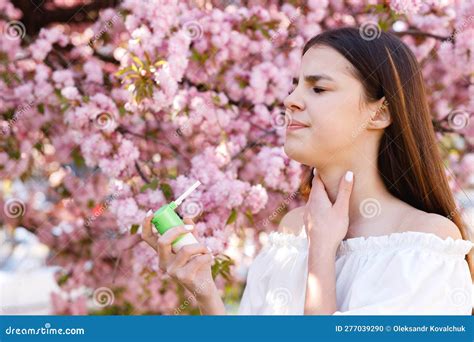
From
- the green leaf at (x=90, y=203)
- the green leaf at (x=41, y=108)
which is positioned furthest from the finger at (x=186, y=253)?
the green leaf at (x=90, y=203)

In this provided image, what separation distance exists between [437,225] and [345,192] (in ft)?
0.64

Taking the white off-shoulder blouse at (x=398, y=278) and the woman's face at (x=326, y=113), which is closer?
the white off-shoulder blouse at (x=398, y=278)

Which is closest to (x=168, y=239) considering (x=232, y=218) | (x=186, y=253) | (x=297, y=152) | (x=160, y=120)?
(x=186, y=253)

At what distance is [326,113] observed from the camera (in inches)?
60.6

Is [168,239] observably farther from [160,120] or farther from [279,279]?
[160,120]

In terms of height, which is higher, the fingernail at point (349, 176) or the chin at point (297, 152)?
the chin at point (297, 152)

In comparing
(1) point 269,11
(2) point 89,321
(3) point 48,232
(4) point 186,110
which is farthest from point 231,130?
(2) point 89,321

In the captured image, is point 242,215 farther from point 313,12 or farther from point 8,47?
point 8,47

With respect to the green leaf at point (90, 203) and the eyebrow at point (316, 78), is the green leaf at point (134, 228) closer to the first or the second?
the green leaf at point (90, 203)

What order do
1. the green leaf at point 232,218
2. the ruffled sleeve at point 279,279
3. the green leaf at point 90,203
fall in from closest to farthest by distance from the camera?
the ruffled sleeve at point 279,279 → the green leaf at point 232,218 → the green leaf at point 90,203

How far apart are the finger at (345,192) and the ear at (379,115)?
125mm

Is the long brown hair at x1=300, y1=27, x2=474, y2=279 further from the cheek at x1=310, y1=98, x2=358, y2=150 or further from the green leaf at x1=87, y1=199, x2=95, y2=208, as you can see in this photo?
the green leaf at x1=87, y1=199, x2=95, y2=208

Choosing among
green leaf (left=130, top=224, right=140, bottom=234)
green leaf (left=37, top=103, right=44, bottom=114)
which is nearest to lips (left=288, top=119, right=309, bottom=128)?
green leaf (left=130, top=224, right=140, bottom=234)

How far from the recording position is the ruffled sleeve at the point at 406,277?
142 centimetres
